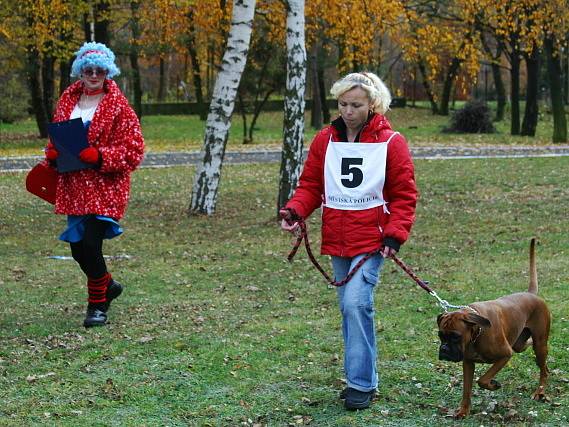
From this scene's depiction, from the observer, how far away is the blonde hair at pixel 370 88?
5.48 meters

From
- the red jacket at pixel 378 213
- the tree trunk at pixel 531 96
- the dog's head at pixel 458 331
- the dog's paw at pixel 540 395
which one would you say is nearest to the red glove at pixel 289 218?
the red jacket at pixel 378 213

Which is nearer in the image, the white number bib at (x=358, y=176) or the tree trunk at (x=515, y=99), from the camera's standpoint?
the white number bib at (x=358, y=176)

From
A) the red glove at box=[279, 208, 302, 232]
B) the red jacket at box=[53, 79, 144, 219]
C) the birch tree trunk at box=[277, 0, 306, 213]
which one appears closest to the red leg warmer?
the red jacket at box=[53, 79, 144, 219]

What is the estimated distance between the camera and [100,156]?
7.57 m

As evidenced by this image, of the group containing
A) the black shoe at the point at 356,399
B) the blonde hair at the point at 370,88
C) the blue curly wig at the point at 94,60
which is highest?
the blue curly wig at the point at 94,60

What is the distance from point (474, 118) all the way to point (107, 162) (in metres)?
29.2

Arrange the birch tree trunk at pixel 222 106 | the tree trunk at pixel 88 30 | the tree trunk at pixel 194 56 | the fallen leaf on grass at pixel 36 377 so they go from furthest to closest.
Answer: the tree trunk at pixel 194 56
the tree trunk at pixel 88 30
the birch tree trunk at pixel 222 106
the fallen leaf on grass at pixel 36 377

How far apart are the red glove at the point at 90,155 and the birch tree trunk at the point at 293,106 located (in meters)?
6.69

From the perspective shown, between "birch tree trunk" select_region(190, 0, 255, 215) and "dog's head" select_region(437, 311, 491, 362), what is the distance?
1021 centimetres

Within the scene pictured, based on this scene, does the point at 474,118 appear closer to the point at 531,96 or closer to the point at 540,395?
the point at 531,96

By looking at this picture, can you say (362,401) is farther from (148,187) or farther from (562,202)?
(148,187)

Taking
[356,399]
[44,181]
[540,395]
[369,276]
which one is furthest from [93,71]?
[540,395]

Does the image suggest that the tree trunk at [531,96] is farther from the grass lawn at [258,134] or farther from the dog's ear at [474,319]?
the dog's ear at [474,319]

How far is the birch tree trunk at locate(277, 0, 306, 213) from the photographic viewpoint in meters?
13.8
